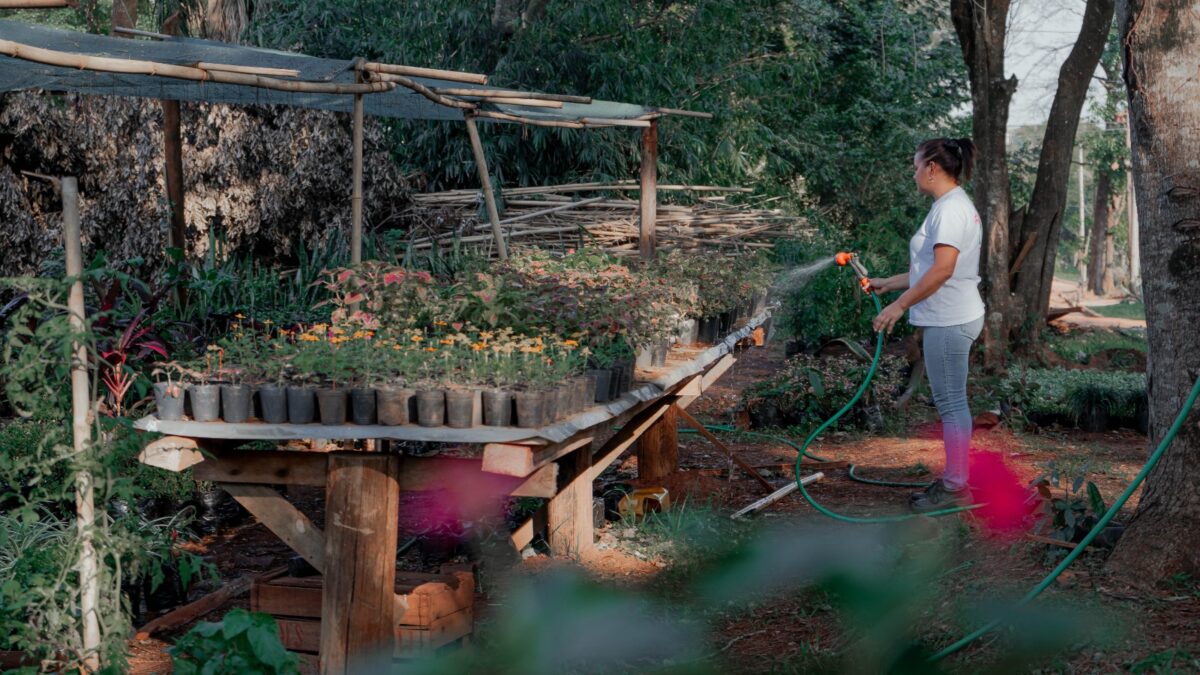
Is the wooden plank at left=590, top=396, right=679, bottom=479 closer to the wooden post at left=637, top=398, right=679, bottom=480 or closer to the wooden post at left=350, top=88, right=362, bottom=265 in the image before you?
the wooden post at left=637, top=398, right=679, bottom=480

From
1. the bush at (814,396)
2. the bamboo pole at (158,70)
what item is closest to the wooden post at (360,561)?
the bamboo pole at (158,70)

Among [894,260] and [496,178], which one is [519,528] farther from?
[894,260]

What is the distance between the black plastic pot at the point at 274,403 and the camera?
408cm

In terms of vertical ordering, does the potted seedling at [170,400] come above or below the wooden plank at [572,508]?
above

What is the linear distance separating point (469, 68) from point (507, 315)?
28.5 ft

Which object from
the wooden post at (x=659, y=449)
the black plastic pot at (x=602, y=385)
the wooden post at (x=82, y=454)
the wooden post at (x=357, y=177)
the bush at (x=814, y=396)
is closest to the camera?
the wooden post at (x=82, y=454)

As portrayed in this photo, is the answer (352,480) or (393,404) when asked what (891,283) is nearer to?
(393,404)

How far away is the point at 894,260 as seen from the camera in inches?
592

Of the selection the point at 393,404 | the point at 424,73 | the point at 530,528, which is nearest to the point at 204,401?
the point at 393,404

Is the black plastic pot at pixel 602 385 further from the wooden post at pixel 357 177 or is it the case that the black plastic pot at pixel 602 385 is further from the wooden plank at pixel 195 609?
the wooden post at pixel 357 177

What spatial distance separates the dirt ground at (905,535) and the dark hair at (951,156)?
172 cm

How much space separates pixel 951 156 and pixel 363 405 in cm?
326

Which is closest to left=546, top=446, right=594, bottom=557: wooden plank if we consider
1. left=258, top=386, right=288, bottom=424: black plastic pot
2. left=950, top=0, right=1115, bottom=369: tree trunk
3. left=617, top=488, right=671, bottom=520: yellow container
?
left=617, top=488, right=671, bottom=520: yellow container

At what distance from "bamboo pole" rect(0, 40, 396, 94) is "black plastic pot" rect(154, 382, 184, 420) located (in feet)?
4.09
